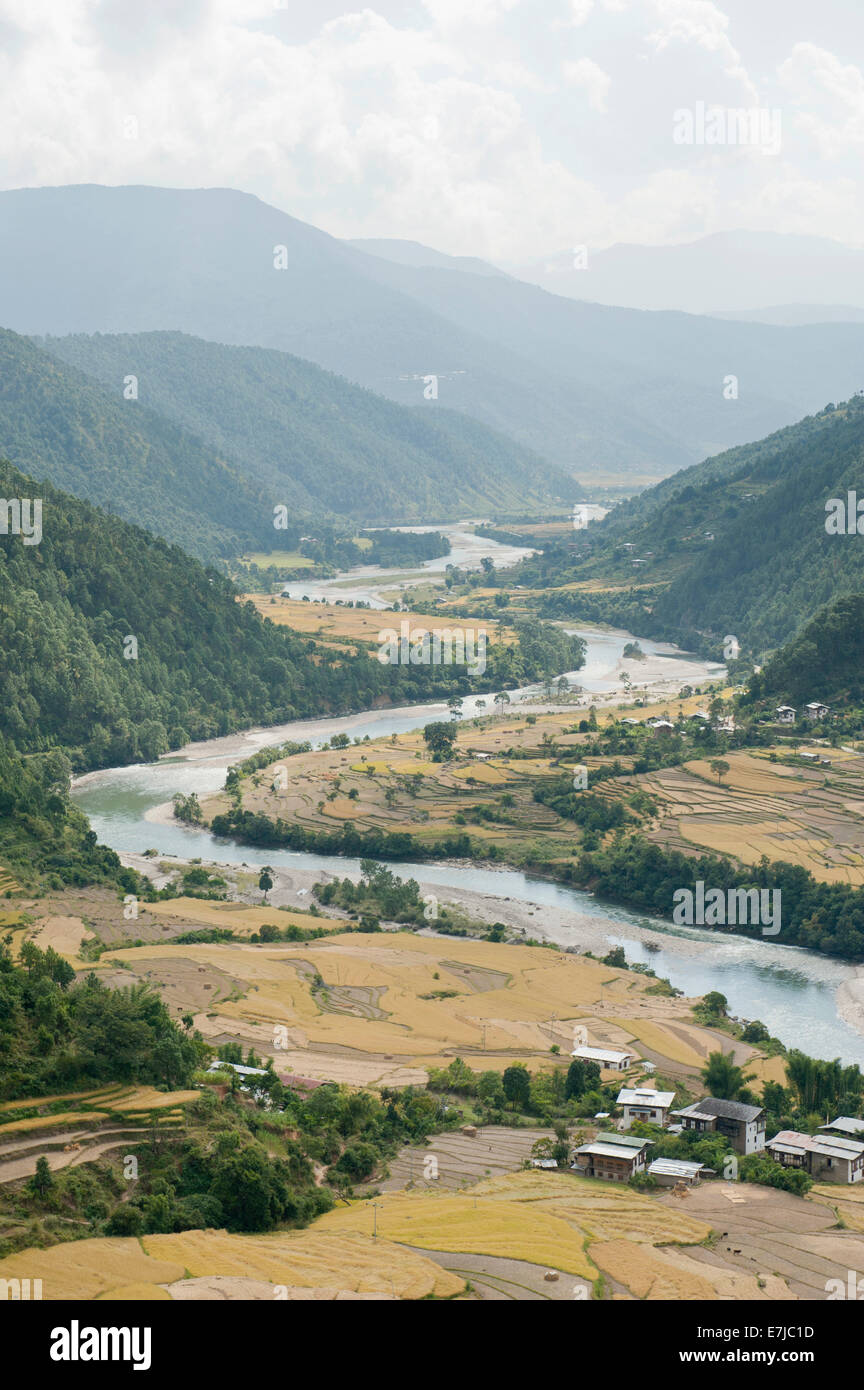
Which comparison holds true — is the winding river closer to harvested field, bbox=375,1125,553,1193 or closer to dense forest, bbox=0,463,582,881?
dense forest, bbox=0,463,582,881

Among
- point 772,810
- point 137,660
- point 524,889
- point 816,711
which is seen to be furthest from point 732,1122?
point 137,660

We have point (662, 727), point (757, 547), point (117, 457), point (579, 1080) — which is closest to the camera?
point (579, 1080)

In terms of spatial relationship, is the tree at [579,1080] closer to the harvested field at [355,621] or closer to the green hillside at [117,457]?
the harvested field at [355,621]

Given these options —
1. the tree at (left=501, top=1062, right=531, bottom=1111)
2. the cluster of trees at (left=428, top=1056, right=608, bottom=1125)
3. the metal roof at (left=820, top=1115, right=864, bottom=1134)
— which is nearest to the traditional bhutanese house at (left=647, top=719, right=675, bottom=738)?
the cluster of trees at (left=428, top=1056, right=608, bottom=1125)

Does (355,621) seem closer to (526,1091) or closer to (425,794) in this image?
(425,794)

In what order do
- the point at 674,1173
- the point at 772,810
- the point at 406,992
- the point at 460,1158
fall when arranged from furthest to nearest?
1. the point at 772,810
2. the point at 406,992
3. the point at 460,1158
4. the point at 674,1173
